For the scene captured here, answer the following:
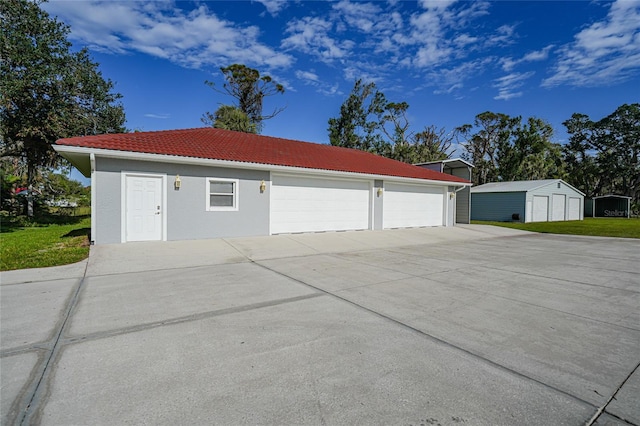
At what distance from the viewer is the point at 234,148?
12.1m

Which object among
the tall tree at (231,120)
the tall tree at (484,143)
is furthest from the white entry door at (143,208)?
the tall tree at (484,143)

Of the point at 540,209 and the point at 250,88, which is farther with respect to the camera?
the point at 250,88

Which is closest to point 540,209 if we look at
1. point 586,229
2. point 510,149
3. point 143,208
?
point 586,229

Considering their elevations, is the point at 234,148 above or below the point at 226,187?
above

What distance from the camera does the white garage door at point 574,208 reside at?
28.8m

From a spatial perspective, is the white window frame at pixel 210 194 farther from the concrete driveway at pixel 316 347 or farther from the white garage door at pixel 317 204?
the concrete driveway at pixel 316 347

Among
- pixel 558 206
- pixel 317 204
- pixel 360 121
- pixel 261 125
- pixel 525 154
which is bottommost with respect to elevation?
pixel 317 204

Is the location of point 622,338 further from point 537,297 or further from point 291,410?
point 291,410

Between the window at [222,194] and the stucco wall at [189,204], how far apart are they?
137mm

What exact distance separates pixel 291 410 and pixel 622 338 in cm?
361

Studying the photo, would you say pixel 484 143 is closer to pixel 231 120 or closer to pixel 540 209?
pixel 540 209

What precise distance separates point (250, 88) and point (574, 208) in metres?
32.6

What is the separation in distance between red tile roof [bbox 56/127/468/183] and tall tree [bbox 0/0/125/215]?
275 inches

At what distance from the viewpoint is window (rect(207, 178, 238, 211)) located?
10.4 meters
